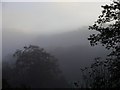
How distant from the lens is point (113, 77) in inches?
801

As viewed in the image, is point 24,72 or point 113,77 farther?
point 24,72

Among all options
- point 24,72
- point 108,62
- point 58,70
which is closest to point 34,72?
point 24,72

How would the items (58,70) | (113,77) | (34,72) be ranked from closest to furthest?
(113,77) → (34,72) → (58,70)

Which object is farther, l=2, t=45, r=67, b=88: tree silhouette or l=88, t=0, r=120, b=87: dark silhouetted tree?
l=2, t=45, r=67, b=88: tree silhouette

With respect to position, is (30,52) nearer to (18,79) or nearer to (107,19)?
(18,79)

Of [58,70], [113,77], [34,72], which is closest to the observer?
[113,77]

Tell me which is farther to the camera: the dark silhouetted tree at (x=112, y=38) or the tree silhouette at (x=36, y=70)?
the tree silhouette at (x=36, y=70)

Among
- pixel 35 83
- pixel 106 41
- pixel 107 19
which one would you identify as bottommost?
pixel 35 83

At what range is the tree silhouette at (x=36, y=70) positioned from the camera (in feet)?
248

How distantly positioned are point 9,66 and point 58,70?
1371cm

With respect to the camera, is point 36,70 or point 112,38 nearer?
point 112,38

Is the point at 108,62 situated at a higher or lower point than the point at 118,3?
lower

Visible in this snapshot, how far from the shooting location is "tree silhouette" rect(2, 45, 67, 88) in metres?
75.6

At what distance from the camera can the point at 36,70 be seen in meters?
81.1
